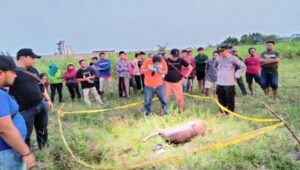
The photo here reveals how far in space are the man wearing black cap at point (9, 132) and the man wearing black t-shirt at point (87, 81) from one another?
725cm

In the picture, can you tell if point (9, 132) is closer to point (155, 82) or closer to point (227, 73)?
point (227, 73)

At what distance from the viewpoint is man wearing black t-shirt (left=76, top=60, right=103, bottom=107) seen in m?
10.4

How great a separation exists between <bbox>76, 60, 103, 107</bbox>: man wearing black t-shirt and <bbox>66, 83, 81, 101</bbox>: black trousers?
787 mm

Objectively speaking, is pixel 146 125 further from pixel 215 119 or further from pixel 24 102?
pixel 24 102

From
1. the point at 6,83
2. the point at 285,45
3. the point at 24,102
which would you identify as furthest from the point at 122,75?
the point at 285,45

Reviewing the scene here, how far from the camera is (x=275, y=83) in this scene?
31.5 feet

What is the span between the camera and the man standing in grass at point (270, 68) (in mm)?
9570

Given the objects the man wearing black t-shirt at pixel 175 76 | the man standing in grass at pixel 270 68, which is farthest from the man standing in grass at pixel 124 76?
the man standing in grass at pixel 270 68

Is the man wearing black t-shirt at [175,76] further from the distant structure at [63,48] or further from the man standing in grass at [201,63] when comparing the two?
the distant structure at [63,48]

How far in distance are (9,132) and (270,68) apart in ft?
26.0

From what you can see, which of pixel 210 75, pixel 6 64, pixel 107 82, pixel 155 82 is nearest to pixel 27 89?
pixel 6 64

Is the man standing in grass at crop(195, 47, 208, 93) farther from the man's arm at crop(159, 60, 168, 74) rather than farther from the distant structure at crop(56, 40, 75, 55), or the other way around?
the distant structure at crop(56, 40, 75, 55)

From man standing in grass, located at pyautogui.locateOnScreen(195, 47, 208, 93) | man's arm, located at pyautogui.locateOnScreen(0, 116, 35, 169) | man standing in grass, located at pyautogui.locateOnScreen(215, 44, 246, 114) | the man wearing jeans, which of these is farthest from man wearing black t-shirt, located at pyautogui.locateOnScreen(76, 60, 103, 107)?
man's arm, located at pyautogui.locateOnScreen(0, 116, 35, 169)

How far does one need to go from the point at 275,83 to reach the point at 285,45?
60.6 feet
